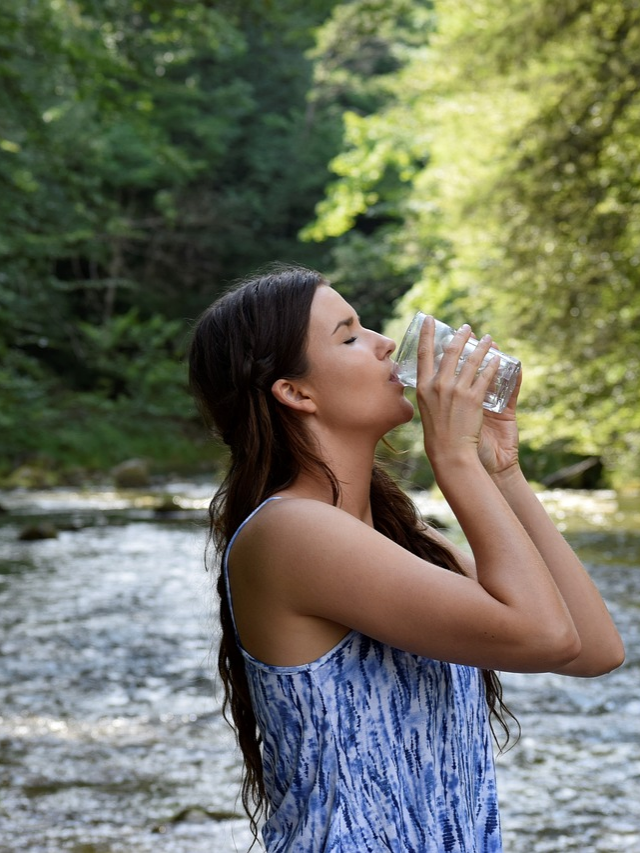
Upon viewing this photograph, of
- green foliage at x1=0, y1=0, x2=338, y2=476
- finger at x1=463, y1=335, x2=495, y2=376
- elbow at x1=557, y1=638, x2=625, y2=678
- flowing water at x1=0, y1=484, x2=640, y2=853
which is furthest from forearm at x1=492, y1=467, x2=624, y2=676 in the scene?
green foliage at x1=0, y1=0, x2=338, y2=476

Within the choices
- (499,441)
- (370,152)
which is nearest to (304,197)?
(370,152)

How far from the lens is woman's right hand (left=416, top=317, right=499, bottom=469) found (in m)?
1.74

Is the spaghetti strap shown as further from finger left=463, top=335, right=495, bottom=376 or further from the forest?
the forest

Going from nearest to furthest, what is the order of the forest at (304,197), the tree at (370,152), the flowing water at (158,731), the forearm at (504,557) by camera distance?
1. the forearm at (504,557)
2. the flowing water at (158,731)
3. the forest at (304,197)
4. the tree at (370,152)

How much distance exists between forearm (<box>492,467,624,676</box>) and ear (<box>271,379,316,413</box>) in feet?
1.46

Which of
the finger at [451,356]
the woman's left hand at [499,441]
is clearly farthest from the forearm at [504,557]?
the woman's left hand at [499,441]

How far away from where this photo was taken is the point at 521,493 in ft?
6.56

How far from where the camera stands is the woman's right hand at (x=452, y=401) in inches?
68.4

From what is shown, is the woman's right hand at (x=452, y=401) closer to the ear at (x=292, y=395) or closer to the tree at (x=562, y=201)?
the ear at (x=292, y=395)

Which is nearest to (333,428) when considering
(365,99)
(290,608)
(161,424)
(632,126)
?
(290,608)

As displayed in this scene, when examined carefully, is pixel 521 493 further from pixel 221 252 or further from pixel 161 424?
pixel 221 252

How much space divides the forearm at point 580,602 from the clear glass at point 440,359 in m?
0.22

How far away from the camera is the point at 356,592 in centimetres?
163

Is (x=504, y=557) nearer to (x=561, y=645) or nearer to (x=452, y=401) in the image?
(x=561, y=645)
